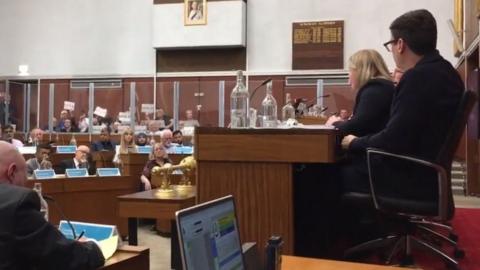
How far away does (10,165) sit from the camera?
6.40 ft

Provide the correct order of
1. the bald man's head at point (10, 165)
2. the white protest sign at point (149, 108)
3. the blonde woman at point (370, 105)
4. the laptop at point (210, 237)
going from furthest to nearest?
the white protest sign at point (149, 108), the blonde woman at point (370, 105), the bald man's head at point (10, 165), the laptop at point (210, 237)

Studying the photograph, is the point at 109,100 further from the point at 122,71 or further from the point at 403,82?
the point at 403,82

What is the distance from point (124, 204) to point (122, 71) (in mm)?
10931

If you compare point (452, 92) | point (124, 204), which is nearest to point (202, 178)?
point (124, 204)

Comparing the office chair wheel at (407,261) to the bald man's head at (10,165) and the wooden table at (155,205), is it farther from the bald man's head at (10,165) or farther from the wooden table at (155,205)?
the bald man's head at (10,165)

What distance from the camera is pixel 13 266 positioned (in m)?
1.78

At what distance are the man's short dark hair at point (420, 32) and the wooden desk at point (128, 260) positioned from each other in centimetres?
157

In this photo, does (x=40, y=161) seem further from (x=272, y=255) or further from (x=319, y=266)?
(x=272, y=255)

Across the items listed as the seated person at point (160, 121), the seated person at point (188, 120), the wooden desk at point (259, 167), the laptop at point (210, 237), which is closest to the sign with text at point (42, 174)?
the wooden desk at point (259, 167)

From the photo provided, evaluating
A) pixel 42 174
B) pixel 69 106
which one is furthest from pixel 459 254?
pixel 69 106

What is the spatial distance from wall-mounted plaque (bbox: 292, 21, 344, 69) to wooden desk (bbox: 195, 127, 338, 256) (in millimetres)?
9893

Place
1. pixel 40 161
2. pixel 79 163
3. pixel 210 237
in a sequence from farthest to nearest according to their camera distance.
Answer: pixel 79 163 → pixel 40 161 → pixel 210 237

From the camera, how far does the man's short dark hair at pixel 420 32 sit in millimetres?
2697

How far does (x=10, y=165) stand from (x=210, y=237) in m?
1.17
